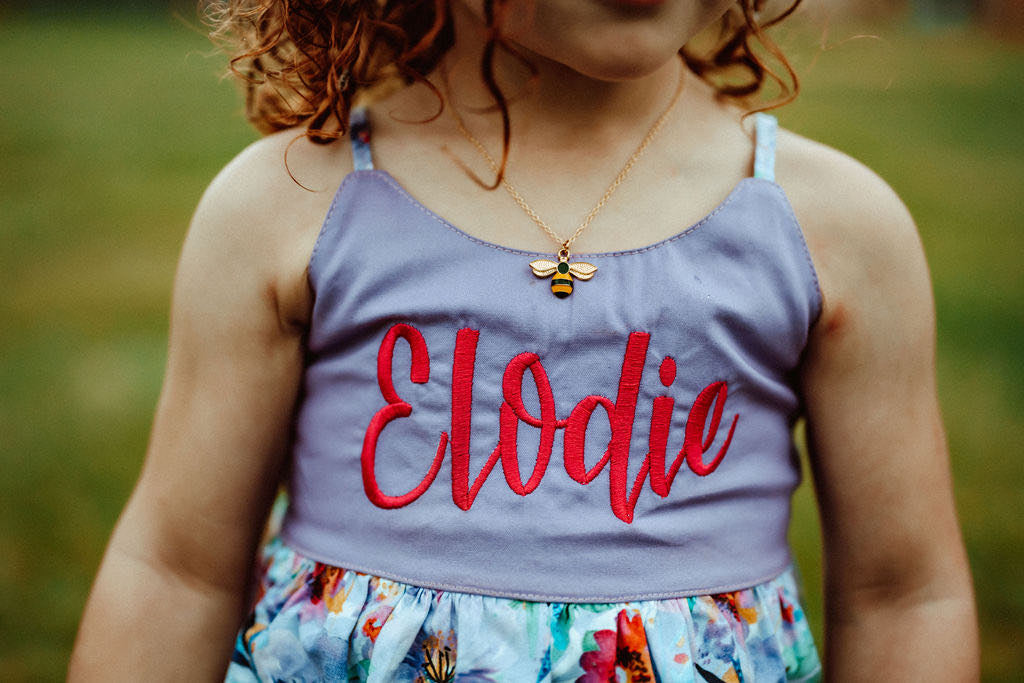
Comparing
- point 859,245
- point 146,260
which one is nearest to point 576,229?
point 859,245

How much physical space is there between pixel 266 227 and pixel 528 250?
0.82 feet

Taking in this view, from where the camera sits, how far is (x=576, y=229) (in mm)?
980

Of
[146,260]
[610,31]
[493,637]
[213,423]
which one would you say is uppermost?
[610,31]

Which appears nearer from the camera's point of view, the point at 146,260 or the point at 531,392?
the point at 531,392

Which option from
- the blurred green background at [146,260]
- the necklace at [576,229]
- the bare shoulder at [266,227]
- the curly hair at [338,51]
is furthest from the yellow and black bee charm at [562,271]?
the blurred green background at [146,260]

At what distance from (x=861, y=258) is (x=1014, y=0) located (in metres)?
9.30

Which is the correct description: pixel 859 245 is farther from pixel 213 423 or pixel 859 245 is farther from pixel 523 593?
pixel 213 423

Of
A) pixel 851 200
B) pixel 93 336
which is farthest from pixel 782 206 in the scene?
pixel 93 336

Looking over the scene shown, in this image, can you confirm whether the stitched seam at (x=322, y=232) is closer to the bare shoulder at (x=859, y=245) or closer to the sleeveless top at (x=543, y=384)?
the sleeveless top at (x=543, y=384)

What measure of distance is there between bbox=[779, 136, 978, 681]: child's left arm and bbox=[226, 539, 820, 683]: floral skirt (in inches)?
4.6

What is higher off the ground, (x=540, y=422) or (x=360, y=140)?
Result: (x=360, y=140)

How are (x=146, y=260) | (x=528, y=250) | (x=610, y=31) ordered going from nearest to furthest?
(x=610, y=31) → (x=528, y=250) → (x=146, y=260)

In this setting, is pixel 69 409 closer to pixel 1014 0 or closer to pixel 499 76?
pixel 499 76

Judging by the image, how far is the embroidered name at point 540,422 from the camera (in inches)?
37.6
